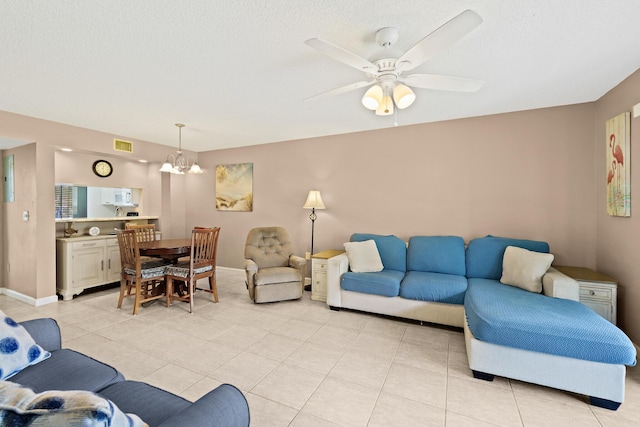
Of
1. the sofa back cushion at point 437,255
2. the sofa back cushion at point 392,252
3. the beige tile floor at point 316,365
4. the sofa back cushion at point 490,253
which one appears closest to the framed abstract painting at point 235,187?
the beige tile floor at point 316,365

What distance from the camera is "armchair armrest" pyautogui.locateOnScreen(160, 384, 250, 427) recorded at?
926 mm

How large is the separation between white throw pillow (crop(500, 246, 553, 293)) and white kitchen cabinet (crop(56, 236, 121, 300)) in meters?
5.44

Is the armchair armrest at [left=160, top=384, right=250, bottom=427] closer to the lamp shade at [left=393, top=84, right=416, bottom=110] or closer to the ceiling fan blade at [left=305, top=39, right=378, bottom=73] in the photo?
the ceiling fan blade at [left=305, top=39, right=378, bottom=73]

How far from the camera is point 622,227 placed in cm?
263

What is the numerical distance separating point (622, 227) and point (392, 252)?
217 centimetres

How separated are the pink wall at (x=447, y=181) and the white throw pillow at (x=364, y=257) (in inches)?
26.1

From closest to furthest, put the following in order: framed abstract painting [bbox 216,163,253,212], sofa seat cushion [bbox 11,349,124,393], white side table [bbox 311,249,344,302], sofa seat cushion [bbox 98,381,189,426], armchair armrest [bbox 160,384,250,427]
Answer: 1. armchair armrest [bbox 160,384,250,427]
2. sofa seat cushion [bbox 98,381,189,426]
3. sofa seat cushion [bbox 11,349,124,393]
4. white side table [bbox 311,249,344,302]
5. framed abstract painting [bbox 216,163,253,212]

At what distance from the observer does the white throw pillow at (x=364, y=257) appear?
3516 mm

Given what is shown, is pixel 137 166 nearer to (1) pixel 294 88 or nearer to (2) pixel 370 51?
(1) pixel 294 88

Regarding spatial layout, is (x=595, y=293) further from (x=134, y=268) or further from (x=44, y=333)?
(x=134, y=268)

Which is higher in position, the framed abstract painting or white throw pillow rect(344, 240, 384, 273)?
the framed abstract painting

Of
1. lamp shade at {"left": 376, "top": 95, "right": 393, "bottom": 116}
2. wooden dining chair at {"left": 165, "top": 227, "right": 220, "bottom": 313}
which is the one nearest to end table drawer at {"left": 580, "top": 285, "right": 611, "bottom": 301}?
lamp shade at {"left": 376, "top": 95, "right": 393, "bottom": 116}

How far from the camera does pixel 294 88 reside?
2768 millimetres

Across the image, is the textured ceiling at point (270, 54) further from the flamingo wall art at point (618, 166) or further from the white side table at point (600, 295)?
the white side table at point (600, 295)
